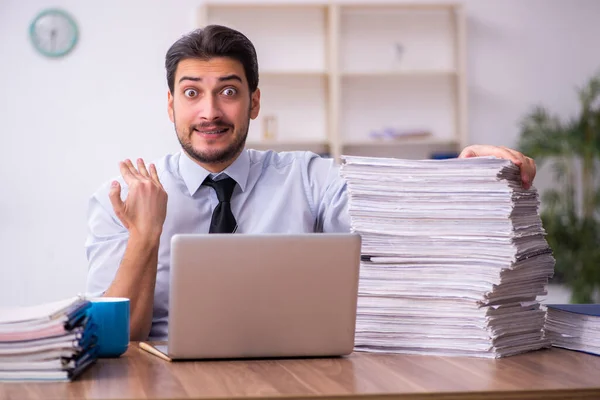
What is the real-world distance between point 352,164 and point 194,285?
0.39 m

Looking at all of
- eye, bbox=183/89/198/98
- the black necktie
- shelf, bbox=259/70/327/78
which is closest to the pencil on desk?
the black necktie

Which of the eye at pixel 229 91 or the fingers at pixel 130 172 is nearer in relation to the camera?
the fingers at pixel 130 172

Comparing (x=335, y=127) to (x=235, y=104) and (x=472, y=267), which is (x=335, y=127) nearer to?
(x=235, y=104)

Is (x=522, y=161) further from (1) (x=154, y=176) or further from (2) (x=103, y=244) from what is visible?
(2) (x=103, y=244)

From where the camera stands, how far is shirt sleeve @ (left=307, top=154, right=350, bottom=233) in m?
2.22

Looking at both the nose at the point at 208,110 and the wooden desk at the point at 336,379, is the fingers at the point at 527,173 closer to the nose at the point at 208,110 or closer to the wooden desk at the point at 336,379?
the wooden desk at the point at 336,379

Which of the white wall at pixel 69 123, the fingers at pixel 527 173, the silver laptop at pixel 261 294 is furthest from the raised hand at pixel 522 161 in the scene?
the white wall at pixel 69 123

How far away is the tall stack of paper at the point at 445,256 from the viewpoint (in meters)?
1.42

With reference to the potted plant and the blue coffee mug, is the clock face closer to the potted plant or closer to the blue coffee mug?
the potted plant

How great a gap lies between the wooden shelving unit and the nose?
2.78 metres

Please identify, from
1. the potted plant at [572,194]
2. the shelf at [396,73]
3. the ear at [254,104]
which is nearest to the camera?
the ear at [254,104]

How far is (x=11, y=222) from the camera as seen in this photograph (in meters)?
4.86

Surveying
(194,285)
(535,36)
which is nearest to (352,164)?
(194,285)

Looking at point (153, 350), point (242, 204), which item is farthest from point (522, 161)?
point (242, 204)
